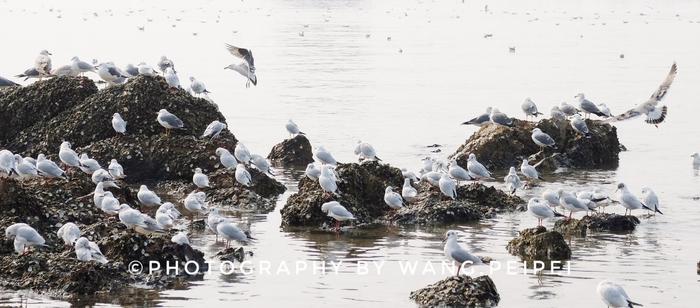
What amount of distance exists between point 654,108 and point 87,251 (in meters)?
13.2

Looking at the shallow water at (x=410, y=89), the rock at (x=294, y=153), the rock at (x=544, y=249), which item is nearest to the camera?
the shallow water at (x=410, y=89)

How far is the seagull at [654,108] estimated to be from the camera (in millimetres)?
20950

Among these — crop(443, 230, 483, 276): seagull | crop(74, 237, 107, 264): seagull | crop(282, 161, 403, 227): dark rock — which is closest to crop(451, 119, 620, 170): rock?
crop(282, 161, 403, 227): dark rock

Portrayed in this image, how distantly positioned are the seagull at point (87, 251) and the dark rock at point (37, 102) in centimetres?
839

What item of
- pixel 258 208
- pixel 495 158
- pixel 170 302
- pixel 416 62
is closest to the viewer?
pixel 170 302

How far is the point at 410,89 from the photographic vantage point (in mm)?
35250

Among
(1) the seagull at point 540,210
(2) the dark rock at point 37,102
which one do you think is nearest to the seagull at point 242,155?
(2) the dark rock at point 37,102

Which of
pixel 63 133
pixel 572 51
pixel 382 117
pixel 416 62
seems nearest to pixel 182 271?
pixel 63 133

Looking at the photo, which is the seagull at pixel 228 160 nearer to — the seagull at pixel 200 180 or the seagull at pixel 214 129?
the seagull at pixel 200 180

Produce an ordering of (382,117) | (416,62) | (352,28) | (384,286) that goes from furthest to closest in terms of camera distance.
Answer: (352,28)
(416,62)
(382,117)
(384,286)

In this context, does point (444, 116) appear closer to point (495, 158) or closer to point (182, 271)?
point (495, 158)

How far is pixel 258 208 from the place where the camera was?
675 inches

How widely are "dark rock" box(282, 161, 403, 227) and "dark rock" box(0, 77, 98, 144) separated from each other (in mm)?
5319

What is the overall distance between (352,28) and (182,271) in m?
50.4
